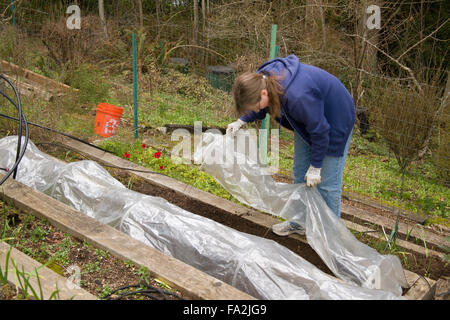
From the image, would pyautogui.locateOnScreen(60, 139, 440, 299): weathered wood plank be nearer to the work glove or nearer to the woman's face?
the work glove

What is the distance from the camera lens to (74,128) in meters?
4.56

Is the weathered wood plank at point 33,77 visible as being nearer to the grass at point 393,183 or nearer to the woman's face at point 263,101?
the woman's face at point 263,101

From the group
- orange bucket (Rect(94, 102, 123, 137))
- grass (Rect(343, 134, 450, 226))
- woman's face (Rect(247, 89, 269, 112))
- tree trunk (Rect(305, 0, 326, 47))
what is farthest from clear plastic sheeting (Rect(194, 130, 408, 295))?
tree trunk (Rect(305, 0, 326, 47))

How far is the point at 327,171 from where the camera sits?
2469mm

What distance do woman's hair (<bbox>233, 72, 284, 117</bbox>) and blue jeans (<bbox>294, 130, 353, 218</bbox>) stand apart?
50cm

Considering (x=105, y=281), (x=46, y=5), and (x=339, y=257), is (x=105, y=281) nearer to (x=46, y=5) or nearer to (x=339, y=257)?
(x=339, y=257)

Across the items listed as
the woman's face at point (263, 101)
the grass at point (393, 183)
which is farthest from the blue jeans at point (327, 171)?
the grass at point (393, 183)

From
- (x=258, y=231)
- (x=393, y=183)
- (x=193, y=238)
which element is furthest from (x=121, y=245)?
(x=393, y=183)

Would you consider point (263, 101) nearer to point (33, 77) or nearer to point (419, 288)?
point (419, 288)

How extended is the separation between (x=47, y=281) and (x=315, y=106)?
160 centimetres

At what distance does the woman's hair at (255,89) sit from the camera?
2.09 meters

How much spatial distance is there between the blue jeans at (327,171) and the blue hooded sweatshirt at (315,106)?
71 mm

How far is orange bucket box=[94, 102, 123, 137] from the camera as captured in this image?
4.35m
